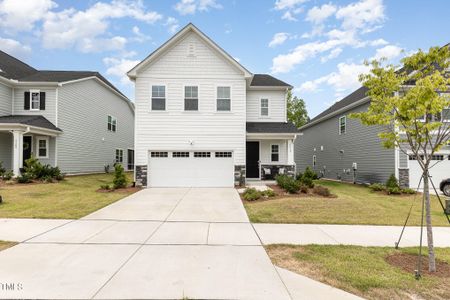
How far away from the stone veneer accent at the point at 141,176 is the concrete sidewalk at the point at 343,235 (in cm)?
890

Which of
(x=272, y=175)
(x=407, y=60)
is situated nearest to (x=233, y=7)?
(x=272, y=175)

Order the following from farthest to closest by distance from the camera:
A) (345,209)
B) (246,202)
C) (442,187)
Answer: (442,187), (246,202), (345,209)

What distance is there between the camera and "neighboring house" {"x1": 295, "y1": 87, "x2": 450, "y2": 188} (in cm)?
1475

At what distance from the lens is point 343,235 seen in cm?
641

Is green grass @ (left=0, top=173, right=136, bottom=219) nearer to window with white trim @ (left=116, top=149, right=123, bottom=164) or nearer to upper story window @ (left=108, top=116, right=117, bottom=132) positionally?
upper story window @ (left=108, top=116, right=117, bottom=132)

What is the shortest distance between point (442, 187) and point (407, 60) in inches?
441

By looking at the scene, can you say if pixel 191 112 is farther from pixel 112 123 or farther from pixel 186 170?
pixel 112 123

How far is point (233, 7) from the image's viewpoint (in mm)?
15234

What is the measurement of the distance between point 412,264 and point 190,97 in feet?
40.9

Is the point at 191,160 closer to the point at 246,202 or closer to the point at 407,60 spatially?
the point at 246,202

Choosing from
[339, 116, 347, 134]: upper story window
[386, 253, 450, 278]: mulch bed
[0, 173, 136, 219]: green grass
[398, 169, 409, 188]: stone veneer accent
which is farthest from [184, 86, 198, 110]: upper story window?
[339, 116, 347, 134]: upper story window

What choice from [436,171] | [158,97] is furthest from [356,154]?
[158,97]

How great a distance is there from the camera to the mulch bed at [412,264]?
4368 millimetres

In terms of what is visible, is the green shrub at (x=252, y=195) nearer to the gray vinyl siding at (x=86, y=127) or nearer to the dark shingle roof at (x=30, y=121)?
the dark shingle roof at (x=30, y=121)
